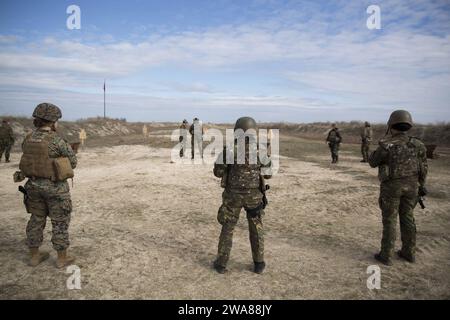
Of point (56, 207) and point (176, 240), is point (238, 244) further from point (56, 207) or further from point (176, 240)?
point (56, 207)

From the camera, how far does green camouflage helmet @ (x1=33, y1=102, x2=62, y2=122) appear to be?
436 centimetres

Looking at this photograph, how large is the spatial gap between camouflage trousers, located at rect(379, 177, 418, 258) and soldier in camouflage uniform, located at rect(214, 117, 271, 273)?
6.23ft

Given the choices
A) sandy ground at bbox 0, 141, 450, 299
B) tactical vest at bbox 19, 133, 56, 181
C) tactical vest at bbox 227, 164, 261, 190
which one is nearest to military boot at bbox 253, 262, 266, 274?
sandy ground at bbox 0, 141, 450, 299

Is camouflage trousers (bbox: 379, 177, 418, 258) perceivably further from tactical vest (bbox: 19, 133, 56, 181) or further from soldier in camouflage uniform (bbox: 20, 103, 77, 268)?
tactical vest (bbox: 19, 133, 56, 181)

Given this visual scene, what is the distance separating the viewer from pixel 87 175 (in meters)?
11.9

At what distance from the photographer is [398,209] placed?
493 cm

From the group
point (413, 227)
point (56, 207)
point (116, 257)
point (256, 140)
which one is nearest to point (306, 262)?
point (413, 227)

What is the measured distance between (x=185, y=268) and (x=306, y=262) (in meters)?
1.84

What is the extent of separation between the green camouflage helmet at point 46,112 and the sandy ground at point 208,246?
212cm

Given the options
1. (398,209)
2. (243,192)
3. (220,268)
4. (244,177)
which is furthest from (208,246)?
(398,209)

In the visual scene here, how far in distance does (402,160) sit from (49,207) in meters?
5.02

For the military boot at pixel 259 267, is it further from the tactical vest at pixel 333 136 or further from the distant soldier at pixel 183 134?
the distant soldier at pixel 183 134

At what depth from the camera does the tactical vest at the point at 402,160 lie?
4773 mm
